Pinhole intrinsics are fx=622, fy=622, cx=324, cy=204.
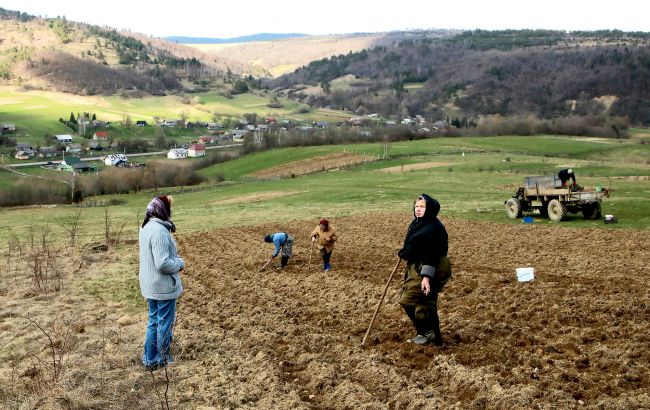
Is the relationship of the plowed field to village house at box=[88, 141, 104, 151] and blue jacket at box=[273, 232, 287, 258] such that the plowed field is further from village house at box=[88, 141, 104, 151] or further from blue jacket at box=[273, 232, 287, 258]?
village house at box=[88, 141, 104, 151]

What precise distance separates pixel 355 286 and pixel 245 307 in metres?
2.58

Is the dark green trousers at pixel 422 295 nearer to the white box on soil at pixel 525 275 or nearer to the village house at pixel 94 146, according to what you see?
the white box on soil at pixel 525 275

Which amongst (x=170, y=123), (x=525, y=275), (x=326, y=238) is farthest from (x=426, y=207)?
(x=170, y=123)

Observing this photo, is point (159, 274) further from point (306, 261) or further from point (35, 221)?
point (35, 221)

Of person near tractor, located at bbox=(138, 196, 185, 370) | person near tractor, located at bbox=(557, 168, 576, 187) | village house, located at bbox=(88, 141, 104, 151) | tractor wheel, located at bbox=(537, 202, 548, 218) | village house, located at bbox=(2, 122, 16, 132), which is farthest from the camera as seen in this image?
village house, located at bbox=(2, 122, 16, 132)

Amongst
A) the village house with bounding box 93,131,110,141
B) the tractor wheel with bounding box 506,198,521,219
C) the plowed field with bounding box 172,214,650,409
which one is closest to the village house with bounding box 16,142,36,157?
the village house with bounding box 93,131,110,141

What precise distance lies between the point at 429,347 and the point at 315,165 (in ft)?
223

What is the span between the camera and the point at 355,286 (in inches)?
556

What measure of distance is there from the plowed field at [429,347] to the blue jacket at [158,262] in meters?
1.28

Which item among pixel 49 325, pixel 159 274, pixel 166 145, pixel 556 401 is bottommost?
pixel 166 145

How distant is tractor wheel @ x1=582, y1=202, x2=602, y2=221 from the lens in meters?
23.9

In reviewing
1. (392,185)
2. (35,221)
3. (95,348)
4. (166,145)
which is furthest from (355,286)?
(166,145)

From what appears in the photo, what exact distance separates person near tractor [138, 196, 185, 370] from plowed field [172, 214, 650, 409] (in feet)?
1.76

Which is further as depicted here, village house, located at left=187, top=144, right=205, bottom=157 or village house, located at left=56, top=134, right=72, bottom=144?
village house, located at left=56, top=134, right=72, bottom=144
